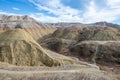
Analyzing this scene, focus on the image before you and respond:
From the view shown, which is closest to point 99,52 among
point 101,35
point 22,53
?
point 101,35

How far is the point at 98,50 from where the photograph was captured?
7344 cm

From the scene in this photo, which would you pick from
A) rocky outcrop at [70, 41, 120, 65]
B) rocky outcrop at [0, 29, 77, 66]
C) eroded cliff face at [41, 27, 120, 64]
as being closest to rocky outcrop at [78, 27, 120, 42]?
eroded cliff face at [41, 27, 120, 64]

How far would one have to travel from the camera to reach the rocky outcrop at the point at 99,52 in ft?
216

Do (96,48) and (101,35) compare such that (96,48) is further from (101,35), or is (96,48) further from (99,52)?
(101,35)

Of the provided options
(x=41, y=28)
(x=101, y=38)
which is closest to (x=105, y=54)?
(x=101, y=38)

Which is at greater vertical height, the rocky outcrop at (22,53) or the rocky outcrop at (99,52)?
the rocky outcrop at (22,53)

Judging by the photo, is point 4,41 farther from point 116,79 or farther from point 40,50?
point 116,79

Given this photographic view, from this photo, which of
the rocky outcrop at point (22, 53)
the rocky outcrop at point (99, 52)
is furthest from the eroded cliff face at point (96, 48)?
the rocky outcrop at point (22, 53)

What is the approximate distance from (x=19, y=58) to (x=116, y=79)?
2280 cm

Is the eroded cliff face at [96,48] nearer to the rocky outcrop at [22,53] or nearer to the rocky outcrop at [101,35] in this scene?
the rocky outcrop at [101,35]

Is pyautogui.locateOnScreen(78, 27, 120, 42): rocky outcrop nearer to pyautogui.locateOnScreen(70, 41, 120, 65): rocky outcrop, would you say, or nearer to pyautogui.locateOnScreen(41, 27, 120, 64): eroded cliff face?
pyautogui.locateOnScreen(41, 27, 120, 64): eroded cliff face

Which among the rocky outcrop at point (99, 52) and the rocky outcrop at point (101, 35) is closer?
the rocky outcrop at point (99, 52)

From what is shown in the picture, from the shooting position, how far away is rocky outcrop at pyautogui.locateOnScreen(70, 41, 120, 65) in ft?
216

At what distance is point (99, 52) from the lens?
71.9 metres
